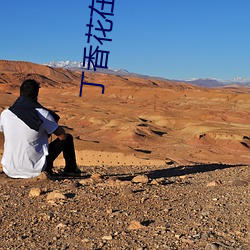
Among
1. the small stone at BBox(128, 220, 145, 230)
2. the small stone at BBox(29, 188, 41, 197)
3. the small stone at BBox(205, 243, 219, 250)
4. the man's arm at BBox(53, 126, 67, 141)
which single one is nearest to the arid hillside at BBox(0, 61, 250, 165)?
the man's arm at BBox(53, 126, 67, 141)

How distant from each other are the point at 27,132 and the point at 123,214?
198 cm

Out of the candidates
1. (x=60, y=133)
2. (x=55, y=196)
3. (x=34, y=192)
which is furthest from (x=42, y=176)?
(x=55, y=196)

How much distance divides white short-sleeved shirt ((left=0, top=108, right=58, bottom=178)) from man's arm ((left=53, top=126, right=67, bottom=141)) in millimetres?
121

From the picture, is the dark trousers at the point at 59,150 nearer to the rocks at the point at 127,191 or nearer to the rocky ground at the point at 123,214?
the rocky ground at the point at 123,214

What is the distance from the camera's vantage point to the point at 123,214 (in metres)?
4.48

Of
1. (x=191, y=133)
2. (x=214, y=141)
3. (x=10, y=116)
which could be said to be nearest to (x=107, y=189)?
(x=10, y=116)

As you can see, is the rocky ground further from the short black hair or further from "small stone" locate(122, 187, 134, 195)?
the short black hair

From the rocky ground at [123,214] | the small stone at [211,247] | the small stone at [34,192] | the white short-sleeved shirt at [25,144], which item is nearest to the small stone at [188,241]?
the rocky ground at [123,214]

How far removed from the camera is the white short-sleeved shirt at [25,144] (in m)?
5.90

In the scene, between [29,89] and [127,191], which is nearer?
[127,191]

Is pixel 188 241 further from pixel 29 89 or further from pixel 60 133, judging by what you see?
pixel 29 89

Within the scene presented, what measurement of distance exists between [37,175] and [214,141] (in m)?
16.2

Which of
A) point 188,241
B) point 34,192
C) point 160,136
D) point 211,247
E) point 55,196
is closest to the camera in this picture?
point 211,247

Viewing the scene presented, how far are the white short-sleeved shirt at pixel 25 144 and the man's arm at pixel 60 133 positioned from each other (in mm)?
121
